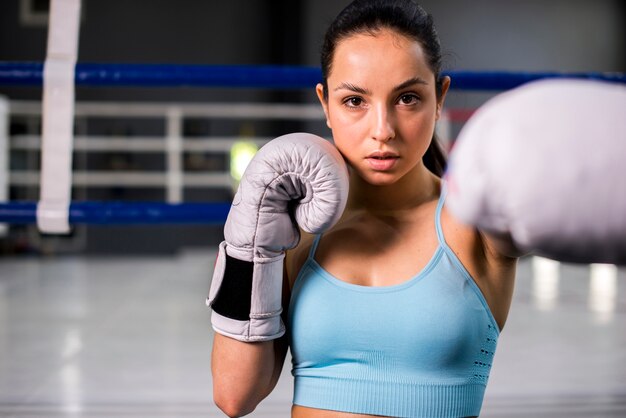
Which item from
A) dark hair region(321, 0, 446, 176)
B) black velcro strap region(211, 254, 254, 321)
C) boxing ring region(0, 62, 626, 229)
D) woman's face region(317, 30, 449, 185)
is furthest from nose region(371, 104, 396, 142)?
boxing ring region(0, 62, 626, 229)

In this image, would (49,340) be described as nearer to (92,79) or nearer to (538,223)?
(92,79)

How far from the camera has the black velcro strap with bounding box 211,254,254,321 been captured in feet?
2.78

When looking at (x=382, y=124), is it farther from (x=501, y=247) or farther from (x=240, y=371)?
(x=240, y=371)

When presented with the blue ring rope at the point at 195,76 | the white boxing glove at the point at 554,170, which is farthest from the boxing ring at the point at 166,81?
the white boxing glove at the point at 554,170

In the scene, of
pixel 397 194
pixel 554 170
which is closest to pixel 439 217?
pixel 397 194

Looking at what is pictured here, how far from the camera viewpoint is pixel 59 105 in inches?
57.4

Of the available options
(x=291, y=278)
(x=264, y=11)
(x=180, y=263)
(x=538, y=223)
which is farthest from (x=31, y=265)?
(x=538, y=223)

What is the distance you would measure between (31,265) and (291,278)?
4.88m

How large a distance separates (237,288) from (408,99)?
31cm

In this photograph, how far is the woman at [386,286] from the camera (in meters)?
0.81

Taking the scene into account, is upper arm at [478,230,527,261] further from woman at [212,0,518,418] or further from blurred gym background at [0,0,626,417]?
blurred gym background at [0,0,626,417]

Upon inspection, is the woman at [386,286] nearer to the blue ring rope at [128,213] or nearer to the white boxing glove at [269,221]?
the white boxing glove at [269,221]

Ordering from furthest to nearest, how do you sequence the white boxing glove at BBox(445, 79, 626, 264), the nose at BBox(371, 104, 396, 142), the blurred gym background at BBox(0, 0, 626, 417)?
the blurred gym background at BBox(0, 0, 626, 417) < the nose at BBox(371, 104, 396, 142) < the white boxing glove at BBox(445, 79, 626, 264)

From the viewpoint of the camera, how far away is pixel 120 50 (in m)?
7.30
